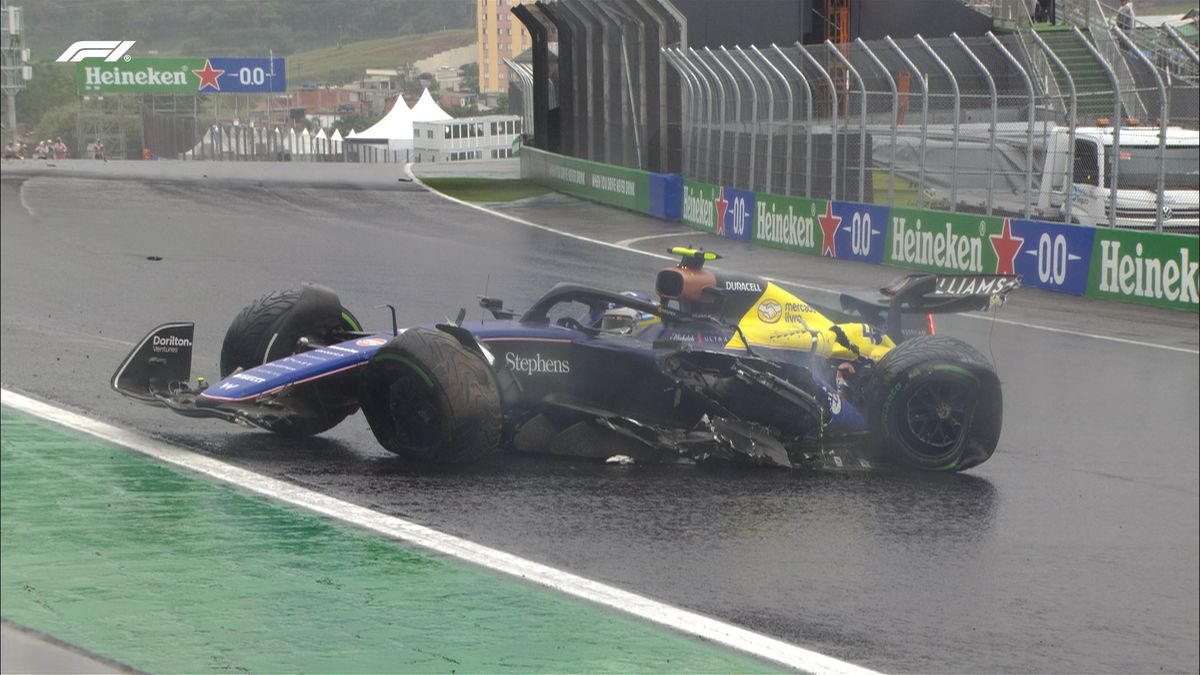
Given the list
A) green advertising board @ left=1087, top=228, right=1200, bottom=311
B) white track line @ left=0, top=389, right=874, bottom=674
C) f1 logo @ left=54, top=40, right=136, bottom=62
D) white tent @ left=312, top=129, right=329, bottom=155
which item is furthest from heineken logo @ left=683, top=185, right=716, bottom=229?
green advertising board @ left=1087, top=228, right=1200, bottom=311

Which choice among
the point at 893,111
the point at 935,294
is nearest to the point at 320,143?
the point at 893,111

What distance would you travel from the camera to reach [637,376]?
661cm

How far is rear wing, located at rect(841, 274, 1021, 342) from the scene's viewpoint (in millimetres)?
4422

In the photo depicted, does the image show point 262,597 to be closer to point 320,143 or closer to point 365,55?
point 320,143

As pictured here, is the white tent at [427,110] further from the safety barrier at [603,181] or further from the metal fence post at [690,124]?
the metal fence post at [690,124]

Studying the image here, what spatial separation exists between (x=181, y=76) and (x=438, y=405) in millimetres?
3598

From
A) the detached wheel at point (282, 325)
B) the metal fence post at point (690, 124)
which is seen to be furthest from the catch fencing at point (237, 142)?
the metal fence post at point (690, 124)

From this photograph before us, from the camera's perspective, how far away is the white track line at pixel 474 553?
4.96 metres

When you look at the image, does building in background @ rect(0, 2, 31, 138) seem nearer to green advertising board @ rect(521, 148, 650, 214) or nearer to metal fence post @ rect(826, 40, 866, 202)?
green advertising board @ rect(521, 148, 650, 214)

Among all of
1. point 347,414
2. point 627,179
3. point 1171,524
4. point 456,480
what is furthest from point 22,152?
point 1171,524

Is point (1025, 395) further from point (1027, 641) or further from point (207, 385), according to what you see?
point (207, 385)

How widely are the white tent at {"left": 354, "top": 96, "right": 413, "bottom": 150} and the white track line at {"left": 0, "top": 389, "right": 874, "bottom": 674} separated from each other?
9.04ft

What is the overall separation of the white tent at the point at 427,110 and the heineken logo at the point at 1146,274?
16706 mm

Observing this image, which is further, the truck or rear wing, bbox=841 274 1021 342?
the truck
